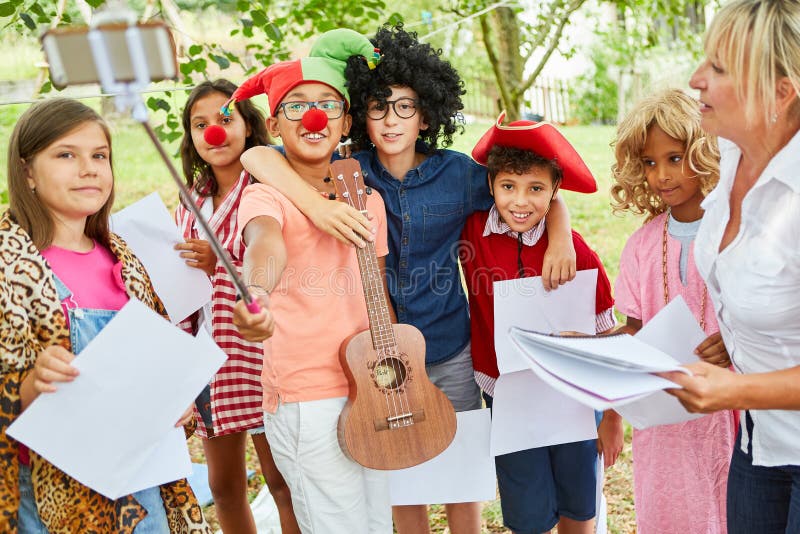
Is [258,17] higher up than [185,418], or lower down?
higher up

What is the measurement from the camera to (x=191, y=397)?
2.00 metres

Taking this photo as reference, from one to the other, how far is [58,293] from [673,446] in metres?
1.86

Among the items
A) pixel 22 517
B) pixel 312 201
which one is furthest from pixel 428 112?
pixel 22 517

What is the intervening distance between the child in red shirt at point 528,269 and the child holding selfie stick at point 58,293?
100cm

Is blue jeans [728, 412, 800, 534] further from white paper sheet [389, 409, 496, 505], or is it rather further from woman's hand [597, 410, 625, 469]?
white paper sheet [389, 409, 496, 505]

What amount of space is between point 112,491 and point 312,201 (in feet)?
3.06

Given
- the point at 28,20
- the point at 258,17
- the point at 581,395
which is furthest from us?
the point at 258,17

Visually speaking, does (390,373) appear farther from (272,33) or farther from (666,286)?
(272,33)

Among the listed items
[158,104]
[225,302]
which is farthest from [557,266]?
[158,104]

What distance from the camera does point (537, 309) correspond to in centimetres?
248

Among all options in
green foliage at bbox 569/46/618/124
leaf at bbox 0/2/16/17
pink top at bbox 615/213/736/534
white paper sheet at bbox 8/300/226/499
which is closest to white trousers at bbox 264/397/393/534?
white paper sheet at bbox 8/300/226/499

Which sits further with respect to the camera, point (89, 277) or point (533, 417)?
point (533, 417)

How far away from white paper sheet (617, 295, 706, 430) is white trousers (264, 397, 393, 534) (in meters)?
0.88

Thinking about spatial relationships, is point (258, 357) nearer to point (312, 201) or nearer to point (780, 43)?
point (312, 201)
